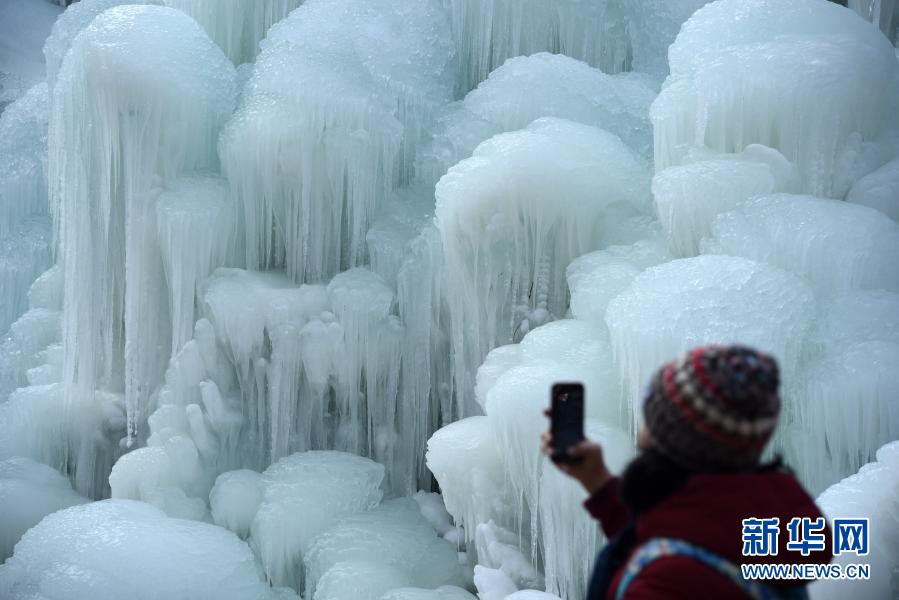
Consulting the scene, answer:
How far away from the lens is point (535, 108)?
599cm

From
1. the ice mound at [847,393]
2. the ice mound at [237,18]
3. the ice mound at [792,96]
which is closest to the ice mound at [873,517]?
the ice mound at [847,393]

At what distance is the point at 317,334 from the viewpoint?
5848 millimetres

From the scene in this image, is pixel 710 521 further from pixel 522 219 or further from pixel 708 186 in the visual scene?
pixel 522 219

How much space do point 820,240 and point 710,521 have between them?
11.1 ft

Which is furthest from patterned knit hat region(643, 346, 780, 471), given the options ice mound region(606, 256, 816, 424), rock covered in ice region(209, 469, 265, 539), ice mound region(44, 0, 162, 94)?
ice mound region(44, 0, 162, 94)

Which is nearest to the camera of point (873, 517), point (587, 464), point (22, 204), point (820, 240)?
point (587, 464)

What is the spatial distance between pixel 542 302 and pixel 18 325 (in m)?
4.18

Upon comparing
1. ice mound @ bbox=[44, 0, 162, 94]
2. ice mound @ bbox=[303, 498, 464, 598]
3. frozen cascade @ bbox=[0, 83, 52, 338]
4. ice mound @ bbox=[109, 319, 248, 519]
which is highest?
ice mound @ bbox=[44, 0, 162, 94]

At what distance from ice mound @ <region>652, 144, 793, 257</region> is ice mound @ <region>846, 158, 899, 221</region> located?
333mm

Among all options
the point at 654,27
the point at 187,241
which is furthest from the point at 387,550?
the point at 654,27

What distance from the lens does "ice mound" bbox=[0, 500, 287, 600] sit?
4.88m

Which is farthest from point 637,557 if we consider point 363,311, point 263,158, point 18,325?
point 18,325

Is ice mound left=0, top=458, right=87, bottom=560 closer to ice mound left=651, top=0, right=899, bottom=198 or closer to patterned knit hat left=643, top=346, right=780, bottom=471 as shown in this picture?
ice mound left=651, top=0, right=899, bottom=198

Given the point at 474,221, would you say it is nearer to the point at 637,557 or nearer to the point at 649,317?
the point at 649,317
